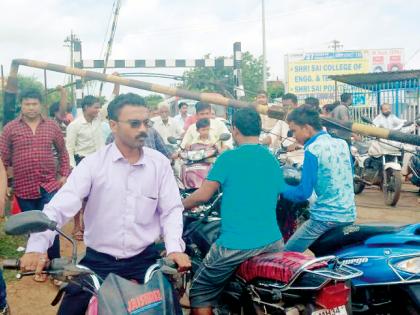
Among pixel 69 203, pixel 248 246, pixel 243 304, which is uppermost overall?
pixel 69 203

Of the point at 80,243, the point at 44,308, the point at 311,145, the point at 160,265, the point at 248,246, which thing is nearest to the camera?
the point at 160,265

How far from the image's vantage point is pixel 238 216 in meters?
3.39

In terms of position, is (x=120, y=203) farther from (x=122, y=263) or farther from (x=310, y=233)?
(x=310, y=233)

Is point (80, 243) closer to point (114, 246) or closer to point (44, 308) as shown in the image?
point (44, 308)

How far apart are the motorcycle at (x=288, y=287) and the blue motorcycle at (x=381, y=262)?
0.18 m

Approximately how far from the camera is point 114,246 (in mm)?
2820

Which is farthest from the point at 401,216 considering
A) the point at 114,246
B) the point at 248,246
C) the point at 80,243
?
the point at 114,246

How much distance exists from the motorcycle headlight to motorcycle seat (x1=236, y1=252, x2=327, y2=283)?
567 mm

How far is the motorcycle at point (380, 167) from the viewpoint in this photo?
9078 millimetres

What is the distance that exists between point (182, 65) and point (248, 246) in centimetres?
1069

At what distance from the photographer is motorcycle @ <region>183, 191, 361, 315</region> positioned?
2998 mm

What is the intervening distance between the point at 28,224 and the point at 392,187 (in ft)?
25.5

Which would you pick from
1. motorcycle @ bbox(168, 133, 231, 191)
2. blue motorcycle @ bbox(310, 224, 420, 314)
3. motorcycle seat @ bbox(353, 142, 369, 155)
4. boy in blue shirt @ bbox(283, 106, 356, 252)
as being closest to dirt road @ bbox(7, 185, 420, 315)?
motorcycle seat @ bbox(353, 142, 369, 155)

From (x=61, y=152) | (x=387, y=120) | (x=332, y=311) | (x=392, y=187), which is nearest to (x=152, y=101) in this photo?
(x=387, y=120)
